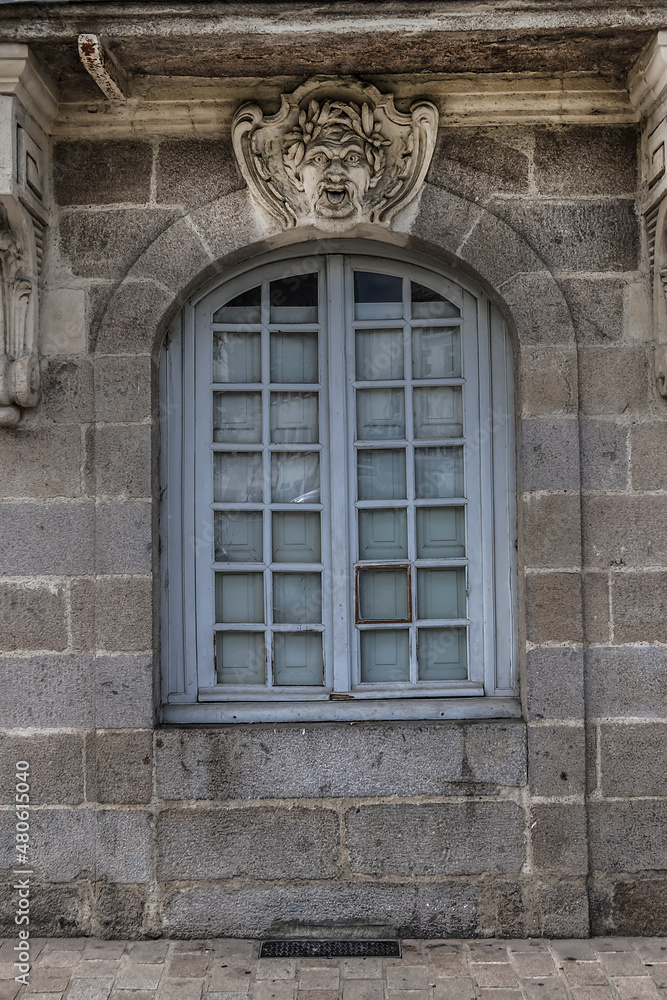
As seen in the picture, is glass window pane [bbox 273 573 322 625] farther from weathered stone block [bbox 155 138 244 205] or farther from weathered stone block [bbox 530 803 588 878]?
weathered stone block [bbox 155 138 244 205]

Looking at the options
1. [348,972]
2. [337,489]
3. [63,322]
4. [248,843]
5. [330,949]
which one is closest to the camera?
[348,972]

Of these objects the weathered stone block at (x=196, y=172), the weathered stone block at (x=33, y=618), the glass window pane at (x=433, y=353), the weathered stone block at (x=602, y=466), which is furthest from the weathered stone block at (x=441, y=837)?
the weathered stone block at (x=196, y=172)

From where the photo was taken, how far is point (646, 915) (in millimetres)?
3256

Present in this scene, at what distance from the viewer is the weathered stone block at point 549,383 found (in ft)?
10.8

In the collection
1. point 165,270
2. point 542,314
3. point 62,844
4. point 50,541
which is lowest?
point 62,844

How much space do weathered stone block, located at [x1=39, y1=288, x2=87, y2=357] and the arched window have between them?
0.37m

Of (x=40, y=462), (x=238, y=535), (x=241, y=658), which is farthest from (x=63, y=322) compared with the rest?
(x=241, y=658)

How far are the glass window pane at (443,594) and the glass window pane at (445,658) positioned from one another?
0.24ft

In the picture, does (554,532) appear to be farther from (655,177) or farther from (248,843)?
(248,843)

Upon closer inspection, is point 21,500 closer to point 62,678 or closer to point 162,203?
point 62,678

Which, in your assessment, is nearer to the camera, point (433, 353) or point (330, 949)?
point (330, 949)

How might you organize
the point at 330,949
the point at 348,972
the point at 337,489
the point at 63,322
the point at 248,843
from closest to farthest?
the point at 348,972 → the point at 330,949 → the point at 248,843 → the point at 63,322 → the point at 337,489

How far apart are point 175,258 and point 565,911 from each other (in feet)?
10.2

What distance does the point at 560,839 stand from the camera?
3244 millimetres
